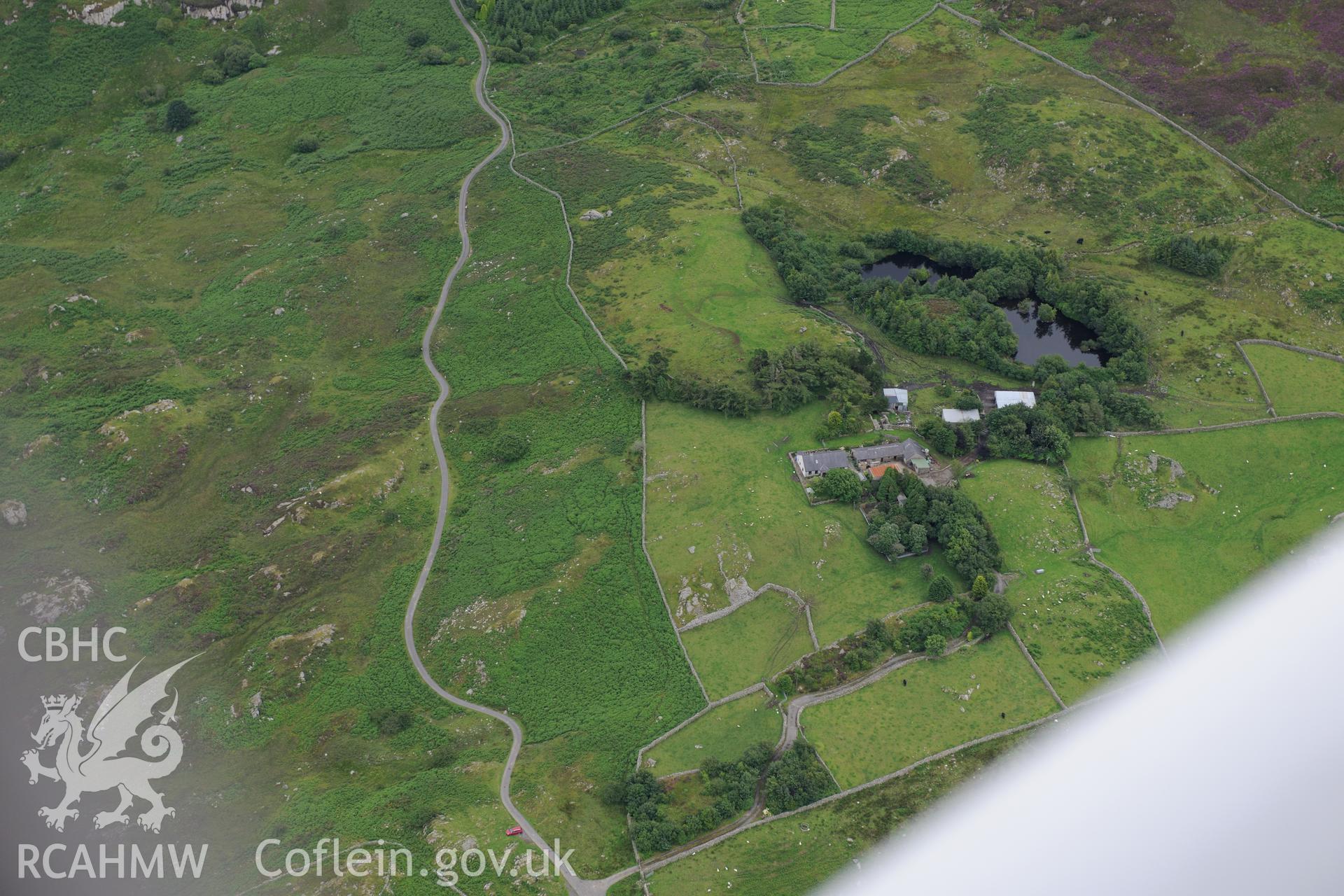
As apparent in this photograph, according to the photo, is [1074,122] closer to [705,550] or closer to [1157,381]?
[1157,381]

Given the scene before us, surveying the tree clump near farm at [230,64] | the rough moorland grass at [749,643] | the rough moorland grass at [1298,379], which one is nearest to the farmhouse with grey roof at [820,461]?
the rough moorland grass at [749,643]

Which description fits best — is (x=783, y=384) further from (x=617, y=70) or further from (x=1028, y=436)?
(x=617, y=70)

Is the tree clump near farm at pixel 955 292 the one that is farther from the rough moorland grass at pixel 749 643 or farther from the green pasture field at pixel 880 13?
the green pasture field at pixel 880 13

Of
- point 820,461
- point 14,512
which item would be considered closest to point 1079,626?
point 820,461

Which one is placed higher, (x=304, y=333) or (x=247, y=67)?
(x=247, y=67)

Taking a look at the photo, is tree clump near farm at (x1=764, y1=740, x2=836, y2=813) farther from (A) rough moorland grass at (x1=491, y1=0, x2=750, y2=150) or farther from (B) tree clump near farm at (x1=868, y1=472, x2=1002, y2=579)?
(A) rough moorland grass at (x1=491, y1=0, x2=750, y2=150)

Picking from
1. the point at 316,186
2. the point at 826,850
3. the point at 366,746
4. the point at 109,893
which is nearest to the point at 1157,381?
the point at 826,850

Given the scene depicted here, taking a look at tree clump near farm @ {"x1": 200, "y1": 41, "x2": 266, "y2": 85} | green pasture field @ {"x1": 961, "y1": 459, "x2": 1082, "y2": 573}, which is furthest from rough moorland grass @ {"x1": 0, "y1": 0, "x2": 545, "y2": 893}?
green pasture field @ {"x1": 961, "y1": 459, "x2": 1082, "y2": 573}
